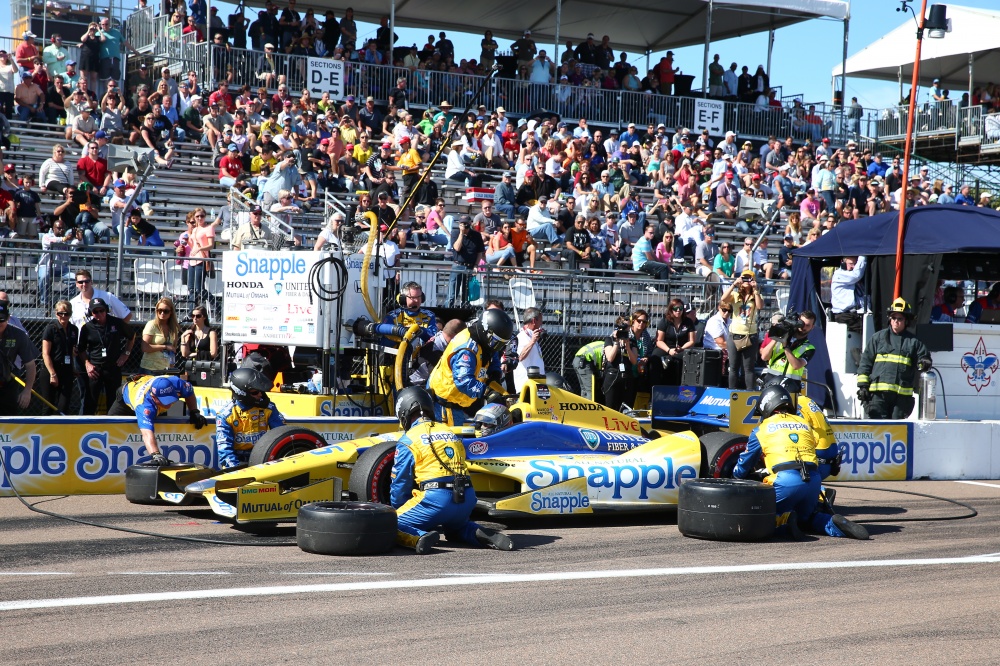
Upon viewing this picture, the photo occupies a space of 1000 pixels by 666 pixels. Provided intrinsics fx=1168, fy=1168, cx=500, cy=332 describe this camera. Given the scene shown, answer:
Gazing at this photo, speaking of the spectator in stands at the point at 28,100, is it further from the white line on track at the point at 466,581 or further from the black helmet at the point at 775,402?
the white line on track at the point at 466,581

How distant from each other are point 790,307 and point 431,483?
1084 centimetres

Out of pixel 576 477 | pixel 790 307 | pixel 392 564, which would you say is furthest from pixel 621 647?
pixel 790 307

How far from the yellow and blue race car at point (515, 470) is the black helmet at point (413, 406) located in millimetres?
459

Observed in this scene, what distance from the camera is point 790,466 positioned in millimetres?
9969

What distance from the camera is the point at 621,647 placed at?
6.11 meters

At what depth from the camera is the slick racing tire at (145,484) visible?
405 inches

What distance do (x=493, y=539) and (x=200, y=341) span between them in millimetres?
7036

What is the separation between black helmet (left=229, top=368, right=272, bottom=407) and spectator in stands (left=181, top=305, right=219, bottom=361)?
3987 mm

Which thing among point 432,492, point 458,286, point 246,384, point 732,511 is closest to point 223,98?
point 458,286

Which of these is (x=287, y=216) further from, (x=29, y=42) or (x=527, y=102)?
(x=527, y=102)

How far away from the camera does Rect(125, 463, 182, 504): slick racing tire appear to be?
10.3 meters

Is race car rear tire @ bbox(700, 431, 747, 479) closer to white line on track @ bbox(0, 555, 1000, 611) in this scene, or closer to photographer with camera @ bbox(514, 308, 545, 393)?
white line on track @ bbox(0, 555, 1000, 611)

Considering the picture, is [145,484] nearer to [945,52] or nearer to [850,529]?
[850,529]

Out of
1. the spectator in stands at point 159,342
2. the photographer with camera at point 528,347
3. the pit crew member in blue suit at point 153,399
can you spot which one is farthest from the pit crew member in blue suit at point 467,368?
the spectator in stands at point 159,342
